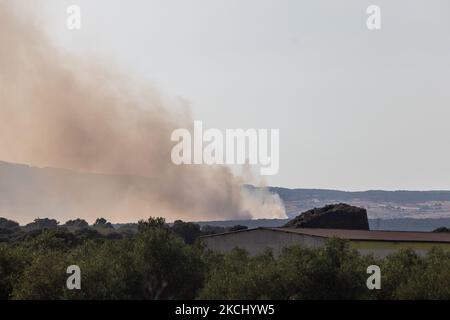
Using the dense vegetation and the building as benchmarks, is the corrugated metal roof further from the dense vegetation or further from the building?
the dense vegetation

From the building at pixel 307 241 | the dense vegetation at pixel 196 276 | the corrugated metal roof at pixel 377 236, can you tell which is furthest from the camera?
the corrugated metal roof at pixel 377 236

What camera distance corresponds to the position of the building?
418 ft

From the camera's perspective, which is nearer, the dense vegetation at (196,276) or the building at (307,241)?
the dense vegetation at (196,276)

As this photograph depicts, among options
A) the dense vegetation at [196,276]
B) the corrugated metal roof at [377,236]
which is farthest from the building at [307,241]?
the dense vegetation at [196,276]

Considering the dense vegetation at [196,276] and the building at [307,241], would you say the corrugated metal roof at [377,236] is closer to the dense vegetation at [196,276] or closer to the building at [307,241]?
the building at [307,241]

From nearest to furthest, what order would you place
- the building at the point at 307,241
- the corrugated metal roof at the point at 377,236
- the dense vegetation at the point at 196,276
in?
1. the dense vegetation at the point at 196,276
2. the building at the point at 307,241
3. the corrugated metal roof at the point at 377,236

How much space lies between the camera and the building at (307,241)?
127375 millimetres

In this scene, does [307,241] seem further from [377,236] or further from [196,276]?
[196,276]

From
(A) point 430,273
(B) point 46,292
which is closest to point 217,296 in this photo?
(B) point 46,292

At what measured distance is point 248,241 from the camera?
5408 inches

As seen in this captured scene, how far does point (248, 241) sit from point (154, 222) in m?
40.8

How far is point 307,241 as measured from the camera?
129 m

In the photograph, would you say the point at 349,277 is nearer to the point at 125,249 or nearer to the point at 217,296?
the point at 217,296

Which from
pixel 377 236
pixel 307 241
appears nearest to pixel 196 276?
pixel 307 241
